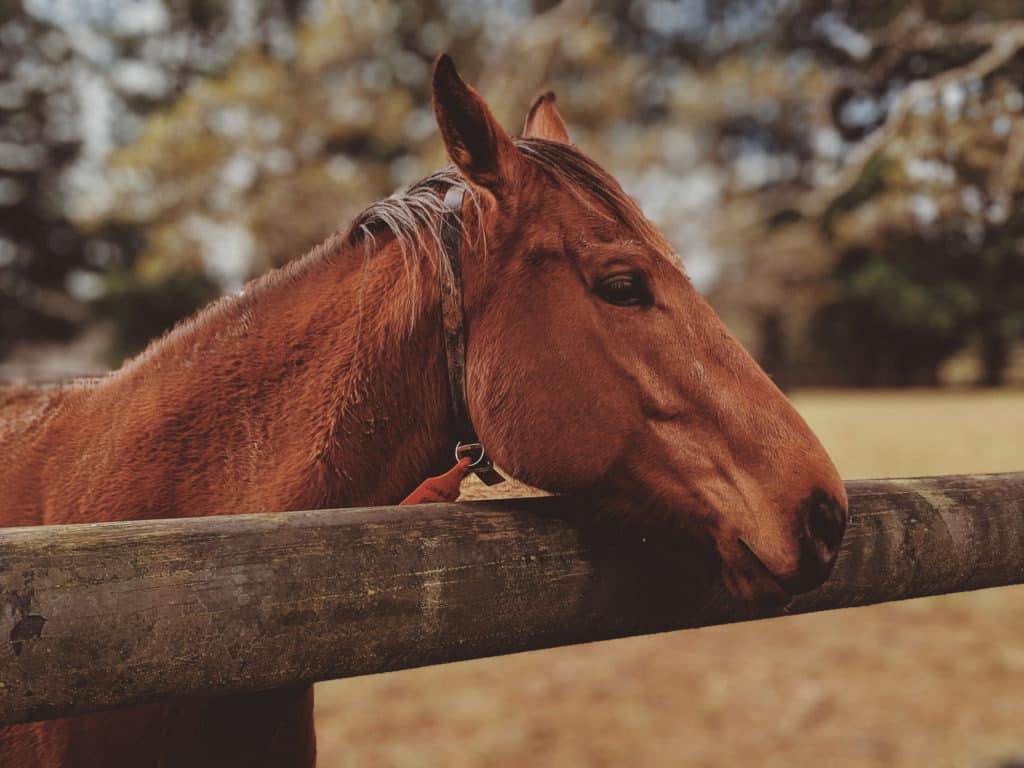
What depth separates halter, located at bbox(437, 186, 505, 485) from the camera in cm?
169

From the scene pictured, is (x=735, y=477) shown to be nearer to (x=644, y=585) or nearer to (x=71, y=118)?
(x=644, y=585)

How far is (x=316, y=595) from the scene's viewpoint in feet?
3.76

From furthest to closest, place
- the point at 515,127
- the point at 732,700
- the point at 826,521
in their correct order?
the point at 515,127 < the point at 732,700 < the point at 826,521

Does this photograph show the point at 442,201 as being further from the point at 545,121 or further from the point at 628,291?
the point at 545,121

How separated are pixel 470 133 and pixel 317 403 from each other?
0.65m

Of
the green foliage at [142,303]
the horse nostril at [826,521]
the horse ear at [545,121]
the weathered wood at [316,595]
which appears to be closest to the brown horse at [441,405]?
the horse nostril at [826,521]

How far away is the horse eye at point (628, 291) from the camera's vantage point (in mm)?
1629

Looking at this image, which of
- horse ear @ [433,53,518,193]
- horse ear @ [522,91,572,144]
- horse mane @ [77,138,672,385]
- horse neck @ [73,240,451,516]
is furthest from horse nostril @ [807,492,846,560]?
horse ear @ [522,91,572,144]

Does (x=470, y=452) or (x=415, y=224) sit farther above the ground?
(x=415, y=224)

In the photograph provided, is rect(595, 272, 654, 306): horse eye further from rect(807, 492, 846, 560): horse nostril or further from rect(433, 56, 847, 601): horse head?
rect(807, 492, 846, 560): horse nostril

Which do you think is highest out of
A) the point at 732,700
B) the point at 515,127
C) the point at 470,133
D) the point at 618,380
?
the point at 515,127

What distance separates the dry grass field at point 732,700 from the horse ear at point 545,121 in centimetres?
314

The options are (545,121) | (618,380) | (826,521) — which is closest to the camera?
(826,521)

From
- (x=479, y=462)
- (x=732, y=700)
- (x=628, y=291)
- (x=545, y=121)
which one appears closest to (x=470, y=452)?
(x=479, y=462)
